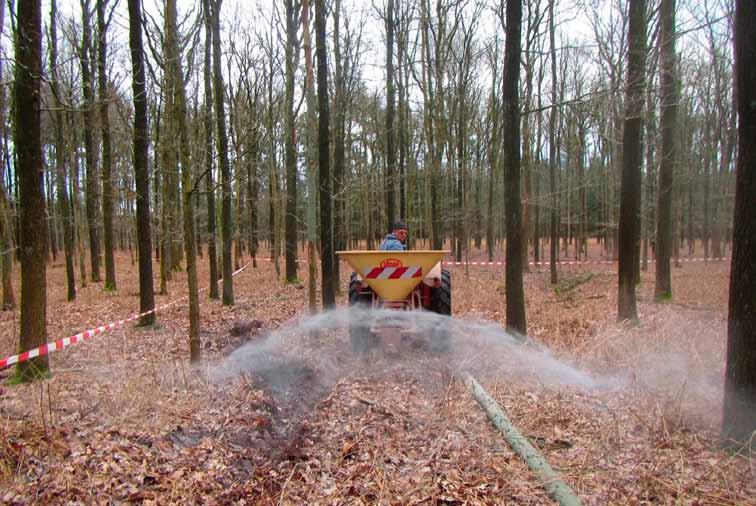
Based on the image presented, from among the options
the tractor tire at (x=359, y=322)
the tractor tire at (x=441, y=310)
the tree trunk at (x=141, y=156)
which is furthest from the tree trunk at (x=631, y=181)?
the tree trunk at (x=141, y=156)

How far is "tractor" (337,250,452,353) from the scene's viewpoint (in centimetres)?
718

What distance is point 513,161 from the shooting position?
24.1 feet

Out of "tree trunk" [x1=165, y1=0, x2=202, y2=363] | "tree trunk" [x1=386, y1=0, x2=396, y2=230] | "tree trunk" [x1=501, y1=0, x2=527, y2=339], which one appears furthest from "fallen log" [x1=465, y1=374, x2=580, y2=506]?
"tree trunk" [x1=386, y1=0, x2=396, y2=230]

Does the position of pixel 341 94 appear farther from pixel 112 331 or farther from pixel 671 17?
pixel 112 331

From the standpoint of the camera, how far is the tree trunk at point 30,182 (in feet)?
18.0

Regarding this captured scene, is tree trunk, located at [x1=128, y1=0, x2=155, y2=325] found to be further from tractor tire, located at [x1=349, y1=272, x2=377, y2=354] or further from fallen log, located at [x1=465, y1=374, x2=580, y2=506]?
fallen log, located at [x1=465, y1=374, x2=580, y2=506]

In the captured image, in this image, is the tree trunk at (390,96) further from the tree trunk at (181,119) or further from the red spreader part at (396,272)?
the tree trunk at (181,119)

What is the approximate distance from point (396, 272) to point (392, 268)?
0.09 metres

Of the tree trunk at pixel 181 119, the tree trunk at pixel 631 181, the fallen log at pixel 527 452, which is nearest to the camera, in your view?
→ the fallen log at pixel 527 452

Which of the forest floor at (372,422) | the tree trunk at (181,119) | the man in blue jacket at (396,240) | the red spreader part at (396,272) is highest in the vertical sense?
the tree trunk at (181,119)

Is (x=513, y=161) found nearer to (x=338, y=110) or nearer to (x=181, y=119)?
(x=181, y=119)

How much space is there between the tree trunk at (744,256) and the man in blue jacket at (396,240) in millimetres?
4827

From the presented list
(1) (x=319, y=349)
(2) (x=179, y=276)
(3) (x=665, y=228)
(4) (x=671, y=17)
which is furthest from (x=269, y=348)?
(2) (x=179, y=276)

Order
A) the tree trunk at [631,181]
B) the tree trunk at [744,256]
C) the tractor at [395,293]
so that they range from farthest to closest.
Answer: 1. the tree trunk at [631,181]
2. the tractor at [395,293]
3. the tree trunk at [744,256]
